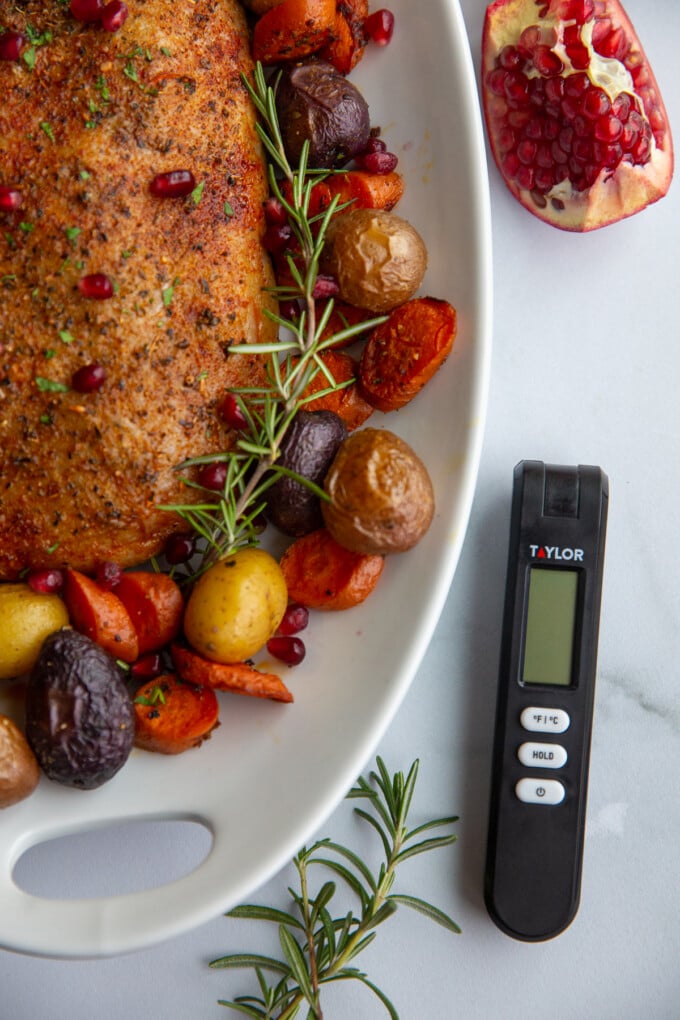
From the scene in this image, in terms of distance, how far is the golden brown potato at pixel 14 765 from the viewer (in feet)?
5.70

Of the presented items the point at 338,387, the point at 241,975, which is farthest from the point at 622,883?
the point at 338,387

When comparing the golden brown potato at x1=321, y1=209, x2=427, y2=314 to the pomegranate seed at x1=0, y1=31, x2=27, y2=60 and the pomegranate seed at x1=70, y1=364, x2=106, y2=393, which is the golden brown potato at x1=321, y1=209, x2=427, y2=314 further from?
the pomegranate seed at x1=0, y1=31, x2=27, y2=60

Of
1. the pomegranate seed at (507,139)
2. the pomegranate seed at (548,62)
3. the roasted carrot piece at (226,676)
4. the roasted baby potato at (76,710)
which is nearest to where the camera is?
the roasted baby potato at (76,710)

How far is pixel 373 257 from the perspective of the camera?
1813mm

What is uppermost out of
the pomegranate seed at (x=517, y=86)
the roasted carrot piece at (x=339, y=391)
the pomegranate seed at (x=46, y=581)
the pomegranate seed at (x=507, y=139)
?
the pomegranate seed at (x=517, y=86)

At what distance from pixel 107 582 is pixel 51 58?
1.10m

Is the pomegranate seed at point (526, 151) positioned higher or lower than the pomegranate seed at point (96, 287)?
higher

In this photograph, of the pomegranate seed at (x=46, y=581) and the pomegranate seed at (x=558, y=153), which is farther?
the pomegranate seed at (x=558, y=153)

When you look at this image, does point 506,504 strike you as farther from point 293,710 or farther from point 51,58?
point 51,58

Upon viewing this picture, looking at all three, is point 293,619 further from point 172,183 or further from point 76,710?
point 172,183

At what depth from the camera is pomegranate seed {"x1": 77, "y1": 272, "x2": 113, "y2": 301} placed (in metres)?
1.73

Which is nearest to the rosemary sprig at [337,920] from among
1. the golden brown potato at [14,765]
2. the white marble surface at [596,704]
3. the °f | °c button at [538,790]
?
the white marble surface at [596,704]

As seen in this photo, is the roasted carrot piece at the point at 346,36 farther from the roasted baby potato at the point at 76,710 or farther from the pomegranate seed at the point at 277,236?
the roasted baby potato at the point at 76,710

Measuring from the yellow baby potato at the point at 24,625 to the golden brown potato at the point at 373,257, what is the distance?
909 mm
